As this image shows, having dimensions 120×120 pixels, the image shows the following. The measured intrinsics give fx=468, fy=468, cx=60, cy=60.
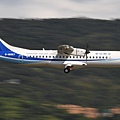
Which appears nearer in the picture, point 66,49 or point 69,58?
point 66,49

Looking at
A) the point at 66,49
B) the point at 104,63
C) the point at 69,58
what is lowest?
the point at 104,63

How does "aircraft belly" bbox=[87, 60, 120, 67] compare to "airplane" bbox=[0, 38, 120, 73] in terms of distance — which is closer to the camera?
"airplane" bbox=[0, 38, 120, 73]

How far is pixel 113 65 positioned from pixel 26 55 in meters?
15.6

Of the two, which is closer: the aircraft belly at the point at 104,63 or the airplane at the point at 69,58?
the airplane at the point at 69,58

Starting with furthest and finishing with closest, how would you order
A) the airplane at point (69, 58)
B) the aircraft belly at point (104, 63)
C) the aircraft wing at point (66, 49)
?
the aircraft belly at point (104, 63) < the airplane at point (69, 58) < the aircraft wing at point (66, 49)

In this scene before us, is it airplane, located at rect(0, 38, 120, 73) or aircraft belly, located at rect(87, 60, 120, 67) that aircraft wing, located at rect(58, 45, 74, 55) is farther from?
aircraft belly, located at rect(87, 60, 120, 67)

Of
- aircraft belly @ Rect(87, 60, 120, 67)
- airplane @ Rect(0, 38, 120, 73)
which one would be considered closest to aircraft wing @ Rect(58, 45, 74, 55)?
airplane @ Rect(0, 38, 120, 73)

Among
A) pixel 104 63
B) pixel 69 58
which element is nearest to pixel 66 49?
pixel 69 58

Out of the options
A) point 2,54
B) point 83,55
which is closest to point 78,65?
point 83,55

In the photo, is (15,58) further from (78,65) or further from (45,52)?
(78,65)

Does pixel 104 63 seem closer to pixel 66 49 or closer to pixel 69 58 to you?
pixel 69 58

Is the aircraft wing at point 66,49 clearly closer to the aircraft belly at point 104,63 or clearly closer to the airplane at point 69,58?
the airplane at point 69,58

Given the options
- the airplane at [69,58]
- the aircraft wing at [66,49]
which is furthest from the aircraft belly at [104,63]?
the aircraft wing at [66,49]

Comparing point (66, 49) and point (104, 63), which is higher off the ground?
point (66, 49)
